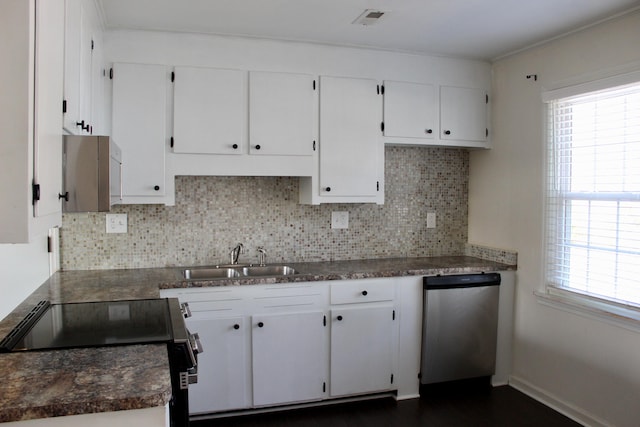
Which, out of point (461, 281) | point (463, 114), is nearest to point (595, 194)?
point (461, 281)

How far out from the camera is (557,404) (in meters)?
3.08

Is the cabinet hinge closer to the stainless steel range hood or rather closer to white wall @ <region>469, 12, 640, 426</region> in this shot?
the stainless steel range hood

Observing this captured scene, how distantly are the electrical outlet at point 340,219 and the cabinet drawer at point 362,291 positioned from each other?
25.5 inches

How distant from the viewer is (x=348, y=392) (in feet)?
10.2

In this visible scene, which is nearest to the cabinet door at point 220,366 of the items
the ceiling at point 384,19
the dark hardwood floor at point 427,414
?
the dark hardwood floor at point 427,414

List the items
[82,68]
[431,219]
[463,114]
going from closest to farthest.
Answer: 1. [82,68]
2. [463,114]
3. [431,219]

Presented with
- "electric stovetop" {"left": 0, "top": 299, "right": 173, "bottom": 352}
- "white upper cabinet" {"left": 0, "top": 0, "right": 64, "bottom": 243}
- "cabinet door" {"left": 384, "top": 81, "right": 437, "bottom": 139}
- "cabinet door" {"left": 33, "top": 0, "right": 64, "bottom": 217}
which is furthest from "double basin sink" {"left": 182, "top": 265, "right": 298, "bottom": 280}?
"white upper cabinet" {"left": 0, "top": 0, "right": 64, "bottom": 243}

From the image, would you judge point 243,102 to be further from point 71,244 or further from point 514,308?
point 514,308

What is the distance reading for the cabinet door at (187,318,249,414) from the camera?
282cm

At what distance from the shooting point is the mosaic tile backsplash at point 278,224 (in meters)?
3.17

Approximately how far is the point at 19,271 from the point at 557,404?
10.4 ft

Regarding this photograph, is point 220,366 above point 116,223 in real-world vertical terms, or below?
below

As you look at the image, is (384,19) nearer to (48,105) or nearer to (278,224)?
(278,224)

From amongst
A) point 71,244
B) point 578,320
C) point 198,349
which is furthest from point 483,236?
point 71,244
